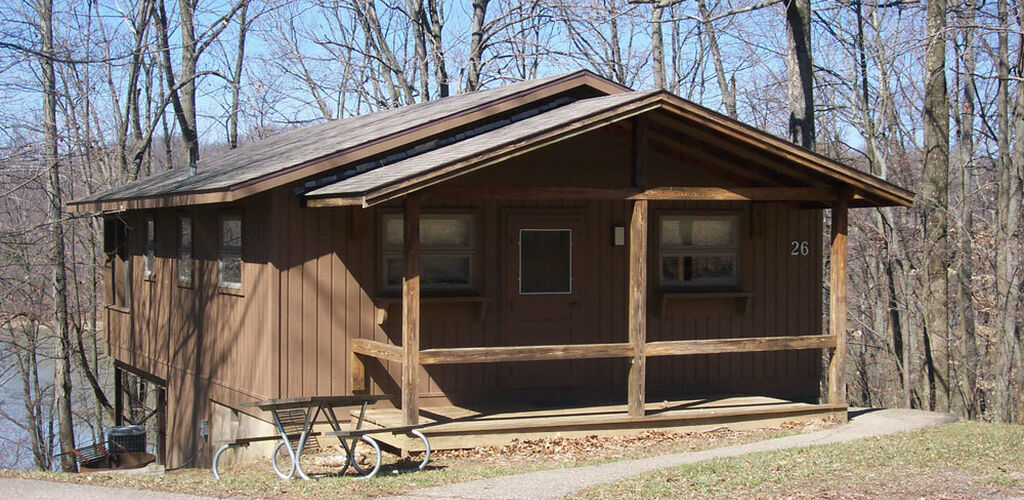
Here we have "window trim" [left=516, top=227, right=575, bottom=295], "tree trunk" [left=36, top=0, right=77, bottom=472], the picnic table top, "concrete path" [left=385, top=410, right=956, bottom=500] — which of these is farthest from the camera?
"tree trunk" [left=36, top=0, right=77, bottom=472]

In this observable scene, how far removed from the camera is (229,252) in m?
11.9

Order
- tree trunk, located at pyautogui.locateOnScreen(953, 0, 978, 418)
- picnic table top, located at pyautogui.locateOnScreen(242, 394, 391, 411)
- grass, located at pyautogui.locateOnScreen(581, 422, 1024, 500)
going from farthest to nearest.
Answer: tree trunk, located at pyautogui.locateOnScreen(953, 0, 978, 418) → picnic table top, located at pyautogui.locateOnScreen(242, 394, 391, 411) → grass, located at pyautogui.locateOnScreen(581, 422, 1024, 500)

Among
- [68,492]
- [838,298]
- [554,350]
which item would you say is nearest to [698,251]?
[838,298]

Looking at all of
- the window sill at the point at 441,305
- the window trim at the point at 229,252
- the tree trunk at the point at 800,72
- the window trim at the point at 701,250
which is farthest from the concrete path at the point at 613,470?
the tree trunk at the point at 800,72

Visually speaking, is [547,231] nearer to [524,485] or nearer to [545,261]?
[545,261]

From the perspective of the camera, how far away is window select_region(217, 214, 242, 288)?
11.7m

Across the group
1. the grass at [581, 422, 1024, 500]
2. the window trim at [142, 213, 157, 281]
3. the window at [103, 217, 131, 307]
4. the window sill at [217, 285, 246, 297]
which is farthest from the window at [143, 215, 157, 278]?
the grass at [581, 422, 1024, 500]

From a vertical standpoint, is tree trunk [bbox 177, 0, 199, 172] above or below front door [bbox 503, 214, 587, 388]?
above

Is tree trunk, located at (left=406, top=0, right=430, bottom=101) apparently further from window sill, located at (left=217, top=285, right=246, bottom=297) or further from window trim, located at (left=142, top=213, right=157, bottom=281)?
window sill, located at (left=217, top=285, right=246, bottom=297)

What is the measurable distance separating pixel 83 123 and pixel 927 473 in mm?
22812

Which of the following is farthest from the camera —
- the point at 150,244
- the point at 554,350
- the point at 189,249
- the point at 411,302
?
the point at 150,244

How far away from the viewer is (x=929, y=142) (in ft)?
51.5

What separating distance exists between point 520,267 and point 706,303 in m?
2.46

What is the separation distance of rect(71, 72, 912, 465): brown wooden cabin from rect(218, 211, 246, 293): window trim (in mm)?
53
